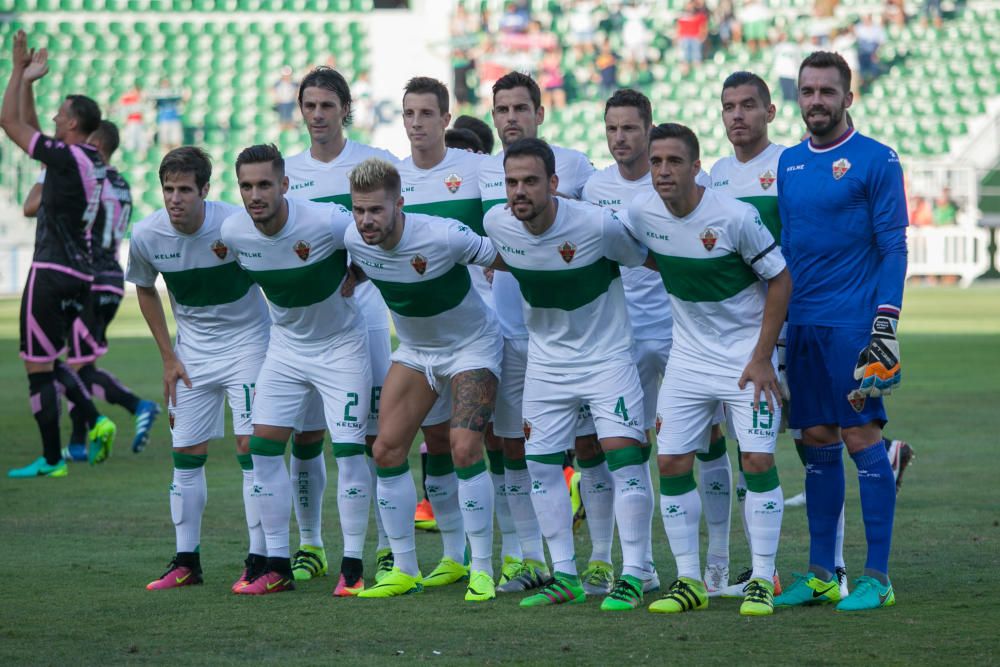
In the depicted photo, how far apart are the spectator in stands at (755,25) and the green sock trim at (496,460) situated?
29787mm

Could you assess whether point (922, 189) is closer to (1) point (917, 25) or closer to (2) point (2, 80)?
(1) point (917, 25)

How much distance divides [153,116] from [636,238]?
28581 mm

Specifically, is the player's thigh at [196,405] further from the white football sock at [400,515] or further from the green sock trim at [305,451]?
the white football sock at [400,515]

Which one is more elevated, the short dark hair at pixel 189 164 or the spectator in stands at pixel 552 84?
the spectator in stands at pixel 552 84

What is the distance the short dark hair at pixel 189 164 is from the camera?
23.1ft

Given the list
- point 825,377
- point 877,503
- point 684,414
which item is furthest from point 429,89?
point 877,503

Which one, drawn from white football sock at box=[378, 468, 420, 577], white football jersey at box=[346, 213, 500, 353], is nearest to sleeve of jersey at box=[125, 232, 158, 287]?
white football jersey at box=[346, 213, 500, 353]

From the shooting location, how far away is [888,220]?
6254 millimetres

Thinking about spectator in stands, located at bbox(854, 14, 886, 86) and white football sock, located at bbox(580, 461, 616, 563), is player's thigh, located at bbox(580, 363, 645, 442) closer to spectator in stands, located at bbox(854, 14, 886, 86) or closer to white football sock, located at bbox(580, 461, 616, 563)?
white football sock, located at bbox(580, 461, 616, 563)

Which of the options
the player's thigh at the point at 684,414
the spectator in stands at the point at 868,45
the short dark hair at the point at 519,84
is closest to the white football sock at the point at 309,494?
the player's thigh at the point at 684,414

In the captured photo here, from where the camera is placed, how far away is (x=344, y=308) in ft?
23.5

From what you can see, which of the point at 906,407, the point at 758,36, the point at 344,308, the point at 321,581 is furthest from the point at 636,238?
the point at 758,36

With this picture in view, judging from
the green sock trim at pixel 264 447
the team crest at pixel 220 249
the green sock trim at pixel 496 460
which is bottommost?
the green sock trim at pixel 496 460

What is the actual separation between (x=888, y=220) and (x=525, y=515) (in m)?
2.12
